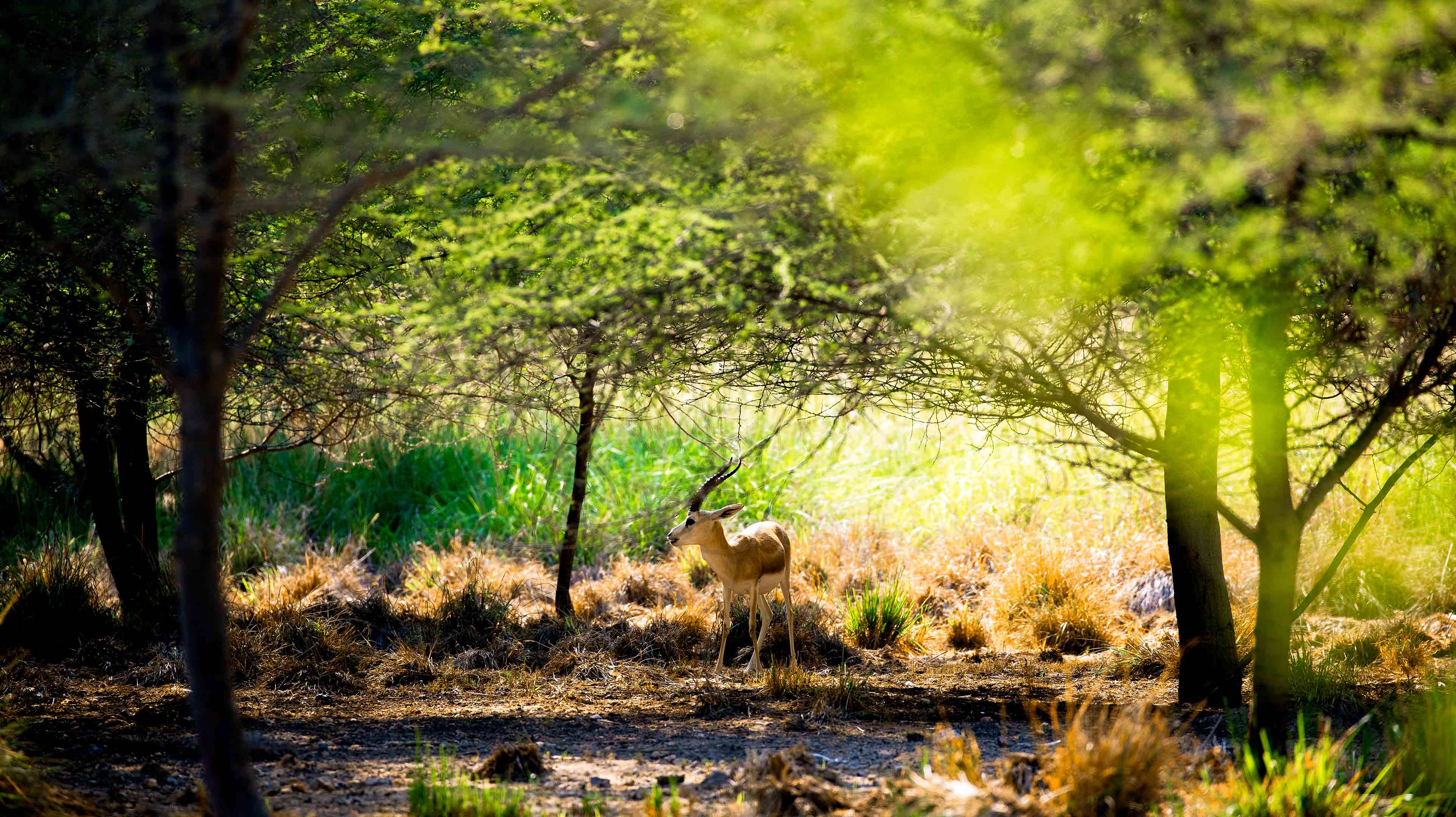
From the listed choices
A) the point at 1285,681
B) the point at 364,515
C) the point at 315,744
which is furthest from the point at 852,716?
the point at 364,515

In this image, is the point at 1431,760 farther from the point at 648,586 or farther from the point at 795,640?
the point at 648,586

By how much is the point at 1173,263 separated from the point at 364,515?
999 centimetres

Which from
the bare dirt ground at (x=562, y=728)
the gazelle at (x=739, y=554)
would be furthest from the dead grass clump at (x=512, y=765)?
the gazelle at (x=739, y=554)

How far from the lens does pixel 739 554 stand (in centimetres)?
677

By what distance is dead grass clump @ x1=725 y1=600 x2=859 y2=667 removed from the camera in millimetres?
7793

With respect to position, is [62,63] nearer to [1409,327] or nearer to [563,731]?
[563,731]

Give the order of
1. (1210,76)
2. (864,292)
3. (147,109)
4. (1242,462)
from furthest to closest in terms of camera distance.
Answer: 1. (1242,462)
2. (147,109)
3. (864,292)
4. (1210,76)

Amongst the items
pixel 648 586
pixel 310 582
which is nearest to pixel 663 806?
pixel 648 586

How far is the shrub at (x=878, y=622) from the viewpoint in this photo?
8.27 metres

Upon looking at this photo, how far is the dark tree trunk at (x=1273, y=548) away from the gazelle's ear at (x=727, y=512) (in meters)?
3.01

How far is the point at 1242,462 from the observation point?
24.0 ft

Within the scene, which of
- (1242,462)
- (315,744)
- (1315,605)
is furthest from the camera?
(1315,605)

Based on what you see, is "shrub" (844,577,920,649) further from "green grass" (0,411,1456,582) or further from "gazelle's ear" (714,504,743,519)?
"gazelle's ear" (714,504,743,519)

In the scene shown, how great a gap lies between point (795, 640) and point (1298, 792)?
4.42 metres
